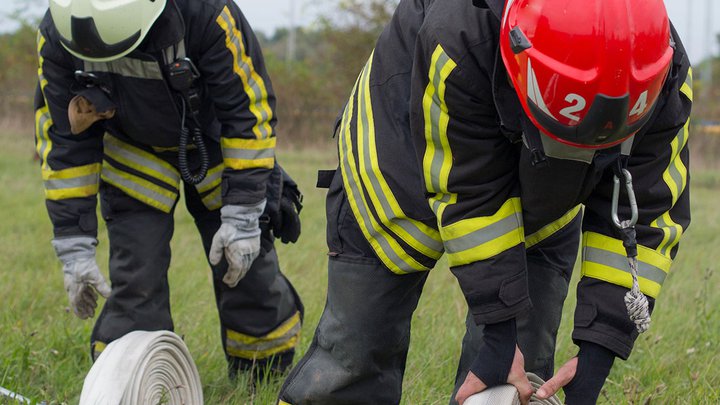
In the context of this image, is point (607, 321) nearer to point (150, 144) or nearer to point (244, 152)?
point (244, 152)

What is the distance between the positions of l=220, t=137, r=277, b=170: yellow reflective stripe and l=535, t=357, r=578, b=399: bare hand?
1.60 m

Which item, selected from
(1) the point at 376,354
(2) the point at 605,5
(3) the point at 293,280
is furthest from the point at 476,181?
(3) the point at 293,280

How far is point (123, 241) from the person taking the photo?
3.84m

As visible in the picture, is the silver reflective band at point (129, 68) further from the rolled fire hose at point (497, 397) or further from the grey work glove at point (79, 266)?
the rolled fire hose at point (497, 397)

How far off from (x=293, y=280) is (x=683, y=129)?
3.32 m

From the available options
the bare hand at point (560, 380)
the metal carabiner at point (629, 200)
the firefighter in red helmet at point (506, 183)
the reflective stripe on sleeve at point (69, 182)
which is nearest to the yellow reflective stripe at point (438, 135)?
the firefighter in red helmet at point (506, 183)

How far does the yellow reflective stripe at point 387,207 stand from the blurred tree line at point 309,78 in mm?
12945

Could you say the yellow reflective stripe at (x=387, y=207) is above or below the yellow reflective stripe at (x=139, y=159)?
above

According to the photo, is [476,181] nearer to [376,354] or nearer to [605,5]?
[605,5]

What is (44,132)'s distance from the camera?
12.3ft

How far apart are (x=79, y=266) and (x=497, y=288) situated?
6.18 feet

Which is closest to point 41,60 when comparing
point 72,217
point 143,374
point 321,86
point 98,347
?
point 72,217

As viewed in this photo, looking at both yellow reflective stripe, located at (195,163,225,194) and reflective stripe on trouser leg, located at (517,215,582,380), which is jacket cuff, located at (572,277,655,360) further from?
yellow reflective stripe, located at (195,163,225,194)

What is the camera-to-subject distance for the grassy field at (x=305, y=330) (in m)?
3.75
